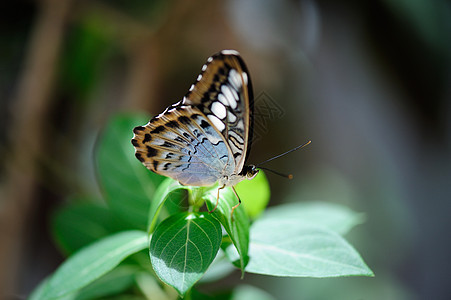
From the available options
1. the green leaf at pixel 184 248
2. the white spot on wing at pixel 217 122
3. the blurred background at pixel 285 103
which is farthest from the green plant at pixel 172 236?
the blurred background at pixel 285 103

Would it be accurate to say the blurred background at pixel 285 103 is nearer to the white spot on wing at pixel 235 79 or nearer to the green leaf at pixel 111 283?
the white spot on wing at pixel 235 79

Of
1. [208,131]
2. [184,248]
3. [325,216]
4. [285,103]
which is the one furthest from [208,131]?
[285,103]

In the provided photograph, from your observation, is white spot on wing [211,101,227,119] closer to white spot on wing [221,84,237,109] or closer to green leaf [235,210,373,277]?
white spot on wing [221,84,237,109]

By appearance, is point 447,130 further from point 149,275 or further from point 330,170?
point 149,275

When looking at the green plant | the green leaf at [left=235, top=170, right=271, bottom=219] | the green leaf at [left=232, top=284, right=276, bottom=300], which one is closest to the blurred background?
the green leaf at [left=235, top=170, right=271, bottom=219]

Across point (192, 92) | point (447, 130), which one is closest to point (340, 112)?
point (447, 130)

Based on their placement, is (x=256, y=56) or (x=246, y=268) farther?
(x=256, y=56)
